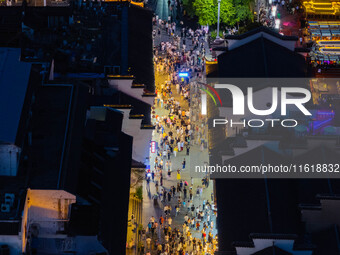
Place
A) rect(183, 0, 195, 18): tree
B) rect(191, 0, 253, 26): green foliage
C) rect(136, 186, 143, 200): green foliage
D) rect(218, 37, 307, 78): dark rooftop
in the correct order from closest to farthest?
rect(218, 37, 307, 78): dark rooftop → rect(136, 186, 143, 200): green foliage → rect(191, 0, 253, 26): green foliage → rect(183, 0, 195, 18): tree

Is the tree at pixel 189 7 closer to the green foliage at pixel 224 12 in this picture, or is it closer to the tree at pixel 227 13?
the green foliage at pixel 224 12

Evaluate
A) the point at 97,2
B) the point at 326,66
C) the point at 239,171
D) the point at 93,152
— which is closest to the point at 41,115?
the point at 93,152

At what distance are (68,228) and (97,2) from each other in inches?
1553

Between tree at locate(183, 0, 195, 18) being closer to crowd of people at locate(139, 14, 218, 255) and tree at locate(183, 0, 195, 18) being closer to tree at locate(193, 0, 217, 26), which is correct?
tree at locate(193, 0, 217, 26)

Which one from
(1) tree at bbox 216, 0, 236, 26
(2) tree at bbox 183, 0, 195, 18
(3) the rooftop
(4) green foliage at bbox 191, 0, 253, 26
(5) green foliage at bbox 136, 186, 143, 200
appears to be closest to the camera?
(3) the rooftop

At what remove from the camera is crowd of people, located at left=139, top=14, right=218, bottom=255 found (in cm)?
6888

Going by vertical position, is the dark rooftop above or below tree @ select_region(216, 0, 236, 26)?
below

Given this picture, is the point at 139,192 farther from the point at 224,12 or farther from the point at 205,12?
the point at 224,12

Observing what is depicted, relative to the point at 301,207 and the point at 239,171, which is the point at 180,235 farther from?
the point at 301,207

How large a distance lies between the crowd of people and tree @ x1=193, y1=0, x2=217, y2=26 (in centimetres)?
190

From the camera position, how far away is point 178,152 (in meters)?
82.3

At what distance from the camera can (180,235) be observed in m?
69.5

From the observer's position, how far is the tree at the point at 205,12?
108500 mm

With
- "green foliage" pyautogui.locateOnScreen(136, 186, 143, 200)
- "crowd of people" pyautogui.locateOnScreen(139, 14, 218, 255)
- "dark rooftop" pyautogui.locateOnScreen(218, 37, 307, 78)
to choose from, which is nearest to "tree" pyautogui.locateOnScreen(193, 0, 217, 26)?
"crowd of people" pyautogui.locateOnScreen(139, 14, 218, 255)
